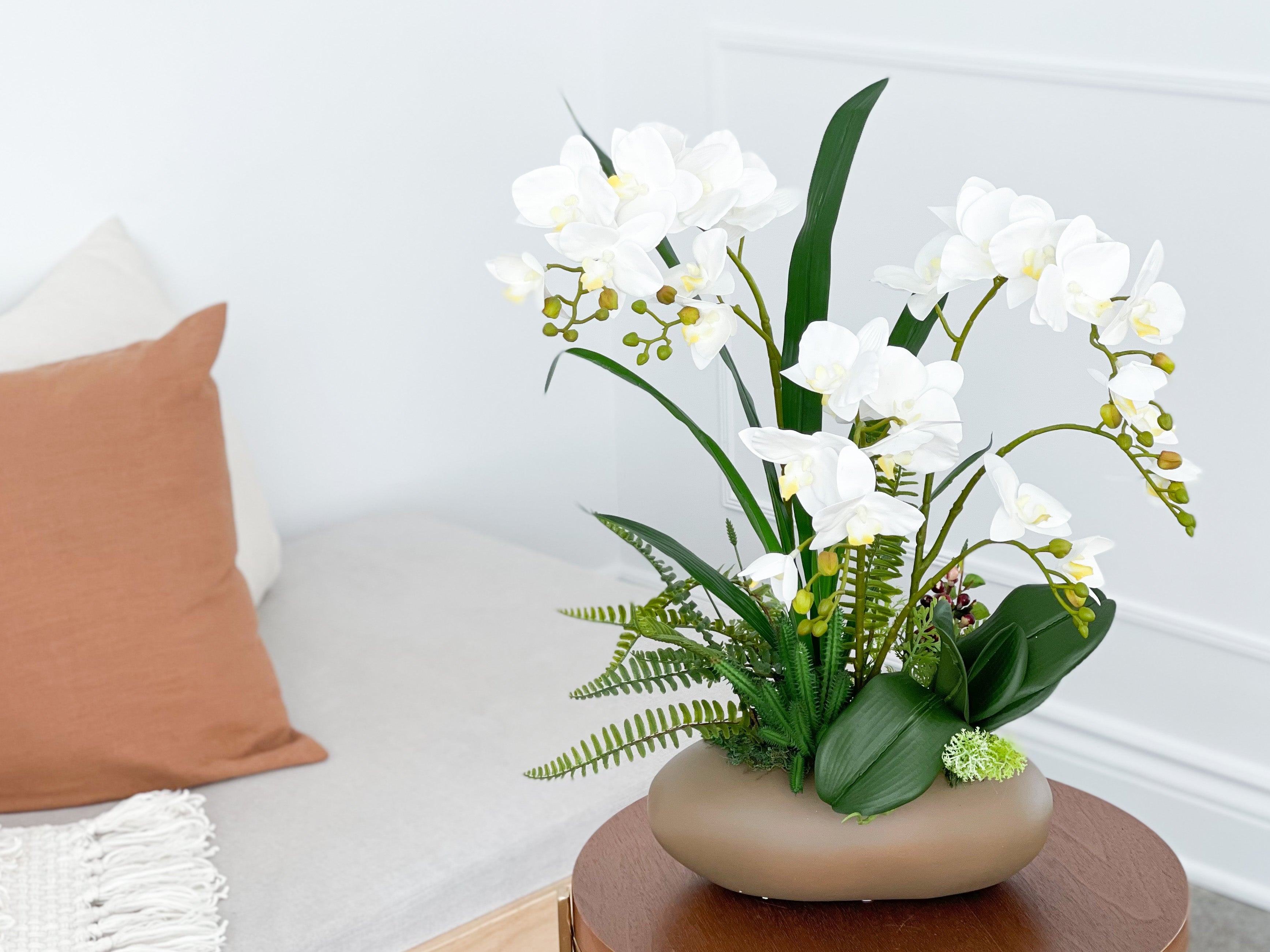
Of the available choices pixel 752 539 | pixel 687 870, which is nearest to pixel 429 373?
pixel 752 539

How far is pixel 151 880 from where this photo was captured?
1193 millimetres

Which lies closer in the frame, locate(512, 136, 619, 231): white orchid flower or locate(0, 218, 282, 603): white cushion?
locate(512, 136, 619, 231): white orchid flower

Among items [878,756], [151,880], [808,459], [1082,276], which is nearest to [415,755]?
[151,880]

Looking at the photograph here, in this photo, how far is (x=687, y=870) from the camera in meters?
0.95

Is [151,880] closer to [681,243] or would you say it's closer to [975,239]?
[975,239]

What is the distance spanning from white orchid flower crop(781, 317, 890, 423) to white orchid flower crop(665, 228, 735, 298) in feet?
0.19

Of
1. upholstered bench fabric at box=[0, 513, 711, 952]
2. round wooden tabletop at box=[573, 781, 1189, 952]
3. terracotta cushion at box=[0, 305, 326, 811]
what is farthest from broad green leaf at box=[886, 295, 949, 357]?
terracotta cushion at box=[0, 305, 326, 811]

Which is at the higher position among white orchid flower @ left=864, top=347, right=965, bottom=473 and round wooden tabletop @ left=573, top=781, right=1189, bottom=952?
white orchid flower @ left=864, top=347, right=965, bottom=473

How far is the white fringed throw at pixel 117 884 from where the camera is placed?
111 cm

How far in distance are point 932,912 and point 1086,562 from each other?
0.90 feet

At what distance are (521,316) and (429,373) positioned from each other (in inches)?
8.8

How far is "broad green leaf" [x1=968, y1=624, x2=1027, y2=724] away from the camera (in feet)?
2.73

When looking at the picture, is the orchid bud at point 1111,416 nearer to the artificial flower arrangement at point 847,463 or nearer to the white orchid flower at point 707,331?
the artificial flower arrangement at point 847,463

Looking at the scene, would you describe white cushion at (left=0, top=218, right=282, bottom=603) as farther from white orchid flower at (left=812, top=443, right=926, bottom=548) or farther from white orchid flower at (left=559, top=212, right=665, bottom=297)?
white orchid flower at (left=812, top=443, right=926, bottom=548)
